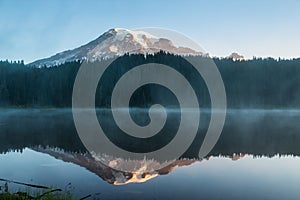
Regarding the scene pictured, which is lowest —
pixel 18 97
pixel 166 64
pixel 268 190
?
pixel 268 190

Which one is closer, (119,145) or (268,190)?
(268,190)

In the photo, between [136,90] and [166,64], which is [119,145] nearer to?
[136,90]

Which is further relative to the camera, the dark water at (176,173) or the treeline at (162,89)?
the treeline at (162,89)

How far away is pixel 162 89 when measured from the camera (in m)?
92.7

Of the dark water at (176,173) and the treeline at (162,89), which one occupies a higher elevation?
the treeline at (162,89)

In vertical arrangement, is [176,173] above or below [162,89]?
below

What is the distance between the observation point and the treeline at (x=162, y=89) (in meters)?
90.6

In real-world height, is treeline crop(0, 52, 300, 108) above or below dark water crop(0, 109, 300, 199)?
above

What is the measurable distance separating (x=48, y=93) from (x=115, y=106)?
62.2 feet

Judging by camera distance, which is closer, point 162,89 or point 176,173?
point 176,173

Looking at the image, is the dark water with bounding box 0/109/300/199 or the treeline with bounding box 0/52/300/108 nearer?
the dark water with bounding box 0/109/300/199

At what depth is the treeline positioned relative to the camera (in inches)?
3568

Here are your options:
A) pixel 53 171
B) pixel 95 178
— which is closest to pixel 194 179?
pixel 95 178

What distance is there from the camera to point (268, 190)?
11.9 meters
